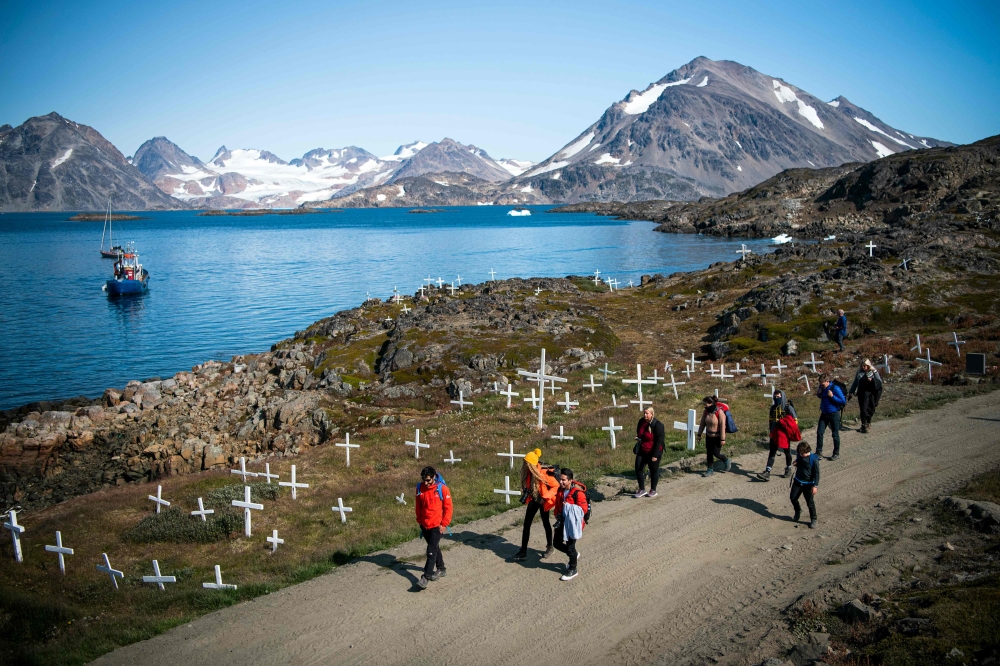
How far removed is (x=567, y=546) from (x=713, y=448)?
735 cm

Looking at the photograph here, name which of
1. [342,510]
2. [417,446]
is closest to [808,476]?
[342,510]

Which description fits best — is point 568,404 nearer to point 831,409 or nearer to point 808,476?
point 831,409

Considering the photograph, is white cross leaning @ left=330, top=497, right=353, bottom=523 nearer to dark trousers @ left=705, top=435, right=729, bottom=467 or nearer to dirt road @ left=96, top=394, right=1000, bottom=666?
dirt road @ left=96, top=394, right=1000, bottom=666

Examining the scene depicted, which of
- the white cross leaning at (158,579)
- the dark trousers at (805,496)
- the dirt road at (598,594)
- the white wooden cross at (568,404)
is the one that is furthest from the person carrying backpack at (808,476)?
the white cross leaning at (158,579)

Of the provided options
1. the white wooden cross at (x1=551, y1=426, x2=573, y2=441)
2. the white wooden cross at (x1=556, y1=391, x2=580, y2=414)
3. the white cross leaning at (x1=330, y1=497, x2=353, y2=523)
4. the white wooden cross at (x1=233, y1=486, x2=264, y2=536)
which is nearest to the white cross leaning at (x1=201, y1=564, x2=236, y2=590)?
the white wooden cross at (x1=233, y1=486, x2=264, y2=536)

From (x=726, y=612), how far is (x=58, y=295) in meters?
113

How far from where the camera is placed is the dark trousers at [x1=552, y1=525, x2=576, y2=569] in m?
12.9

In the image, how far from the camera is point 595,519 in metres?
16.1

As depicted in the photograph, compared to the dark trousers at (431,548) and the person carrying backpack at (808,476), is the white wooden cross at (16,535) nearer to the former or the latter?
the dark trousers at (431,548)

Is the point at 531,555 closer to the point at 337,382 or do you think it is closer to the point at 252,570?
the point at 252,570

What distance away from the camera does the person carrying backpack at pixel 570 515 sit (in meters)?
12.7

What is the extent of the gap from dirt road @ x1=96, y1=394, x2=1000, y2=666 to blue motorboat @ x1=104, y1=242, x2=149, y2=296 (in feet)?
329

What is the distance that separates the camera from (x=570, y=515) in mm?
12695

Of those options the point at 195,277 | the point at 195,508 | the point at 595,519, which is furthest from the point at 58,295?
the point at 595,519
